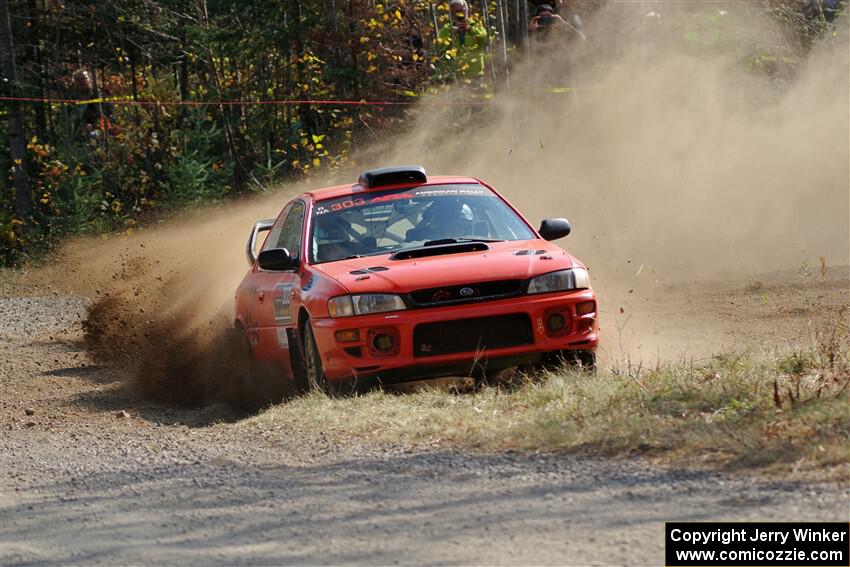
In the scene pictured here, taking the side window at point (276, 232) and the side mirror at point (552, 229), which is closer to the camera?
the side mirror at point (552, 229)

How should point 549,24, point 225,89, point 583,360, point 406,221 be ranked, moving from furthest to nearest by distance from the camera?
point 225,89, point 549,24, point 406,221, point 583,360

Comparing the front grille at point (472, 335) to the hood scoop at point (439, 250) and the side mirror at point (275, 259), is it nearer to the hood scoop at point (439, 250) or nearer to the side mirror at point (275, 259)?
the hood scoop at point (439, 250)

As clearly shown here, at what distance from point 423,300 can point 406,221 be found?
146 cm

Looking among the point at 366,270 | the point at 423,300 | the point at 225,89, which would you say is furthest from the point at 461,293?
the point at 225,89

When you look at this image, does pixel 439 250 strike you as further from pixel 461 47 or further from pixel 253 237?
pixel 461 47

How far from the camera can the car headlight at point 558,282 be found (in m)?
8.79

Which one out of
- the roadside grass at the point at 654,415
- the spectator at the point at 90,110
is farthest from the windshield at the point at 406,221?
the spectator at the point at 90,110

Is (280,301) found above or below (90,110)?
above

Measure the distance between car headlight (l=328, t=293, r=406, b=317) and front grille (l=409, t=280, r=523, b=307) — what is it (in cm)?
12

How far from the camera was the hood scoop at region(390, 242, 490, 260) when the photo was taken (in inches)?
368

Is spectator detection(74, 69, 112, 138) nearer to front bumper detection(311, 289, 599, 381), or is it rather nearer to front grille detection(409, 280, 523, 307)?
front bumper detection(311, 289, 599, 381)

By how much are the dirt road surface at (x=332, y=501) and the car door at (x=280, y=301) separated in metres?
1.31

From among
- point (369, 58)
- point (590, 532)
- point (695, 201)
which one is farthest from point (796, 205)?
point (590, 532)

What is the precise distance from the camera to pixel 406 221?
10008 mm
